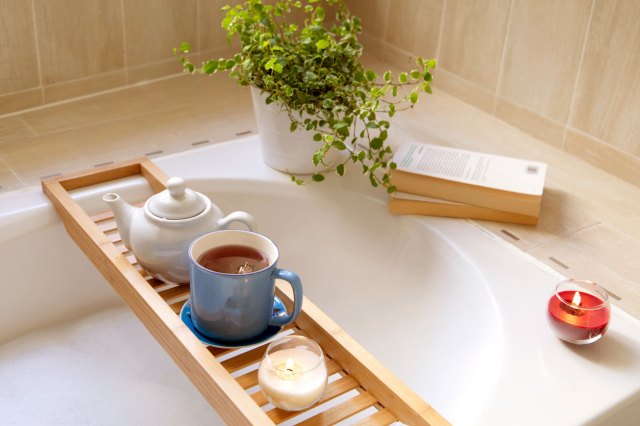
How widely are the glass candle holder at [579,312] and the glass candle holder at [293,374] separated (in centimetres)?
36

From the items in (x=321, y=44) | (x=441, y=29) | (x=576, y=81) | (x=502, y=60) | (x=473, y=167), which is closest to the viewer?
(x=321, y=44)

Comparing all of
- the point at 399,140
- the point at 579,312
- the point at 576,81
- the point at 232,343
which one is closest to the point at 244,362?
the point at 232,343

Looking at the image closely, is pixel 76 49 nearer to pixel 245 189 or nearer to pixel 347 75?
pixel 245 189

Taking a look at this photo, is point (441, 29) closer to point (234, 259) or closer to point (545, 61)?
point (545, 61)

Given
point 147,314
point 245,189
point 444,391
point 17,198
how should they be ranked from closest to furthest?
point 147,314
point 444,391
point 17,198
point 245,189

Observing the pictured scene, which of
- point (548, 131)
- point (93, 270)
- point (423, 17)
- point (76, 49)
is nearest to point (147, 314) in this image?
point (93, 270)

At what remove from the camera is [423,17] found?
74.4 inches

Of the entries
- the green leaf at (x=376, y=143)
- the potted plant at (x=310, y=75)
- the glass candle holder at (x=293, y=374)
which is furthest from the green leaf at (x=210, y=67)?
the glass candle holder at (x=293, y=374)

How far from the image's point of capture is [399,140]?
167 centimetres

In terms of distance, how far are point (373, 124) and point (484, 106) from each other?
56cm

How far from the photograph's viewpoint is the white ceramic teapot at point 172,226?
3.66 ft

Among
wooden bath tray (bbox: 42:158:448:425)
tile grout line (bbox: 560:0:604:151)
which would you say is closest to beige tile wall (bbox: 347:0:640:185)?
tile grout line (bbox: 560:0:604:151)

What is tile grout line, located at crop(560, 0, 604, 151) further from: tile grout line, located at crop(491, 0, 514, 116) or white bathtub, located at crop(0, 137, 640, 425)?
white bathtub, located at crop(0, 137, 640, 425)

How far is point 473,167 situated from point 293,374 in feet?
2.18
